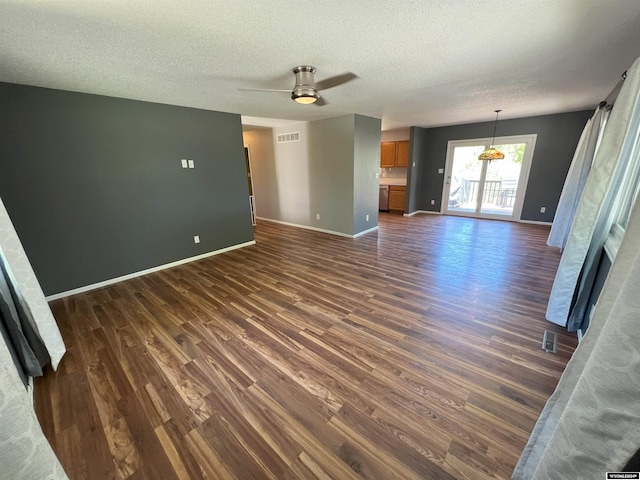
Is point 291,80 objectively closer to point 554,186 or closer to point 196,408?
point 196,408

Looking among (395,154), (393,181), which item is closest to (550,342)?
(395,154)

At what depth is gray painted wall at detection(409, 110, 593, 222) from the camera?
5.13 metres

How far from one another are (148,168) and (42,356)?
247 cm

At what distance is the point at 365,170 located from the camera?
498 cm

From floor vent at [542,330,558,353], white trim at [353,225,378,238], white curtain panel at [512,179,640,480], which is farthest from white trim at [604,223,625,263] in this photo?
white trim at [353,225,378,238]

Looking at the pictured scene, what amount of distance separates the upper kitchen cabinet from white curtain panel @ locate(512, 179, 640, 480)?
6.70 metres

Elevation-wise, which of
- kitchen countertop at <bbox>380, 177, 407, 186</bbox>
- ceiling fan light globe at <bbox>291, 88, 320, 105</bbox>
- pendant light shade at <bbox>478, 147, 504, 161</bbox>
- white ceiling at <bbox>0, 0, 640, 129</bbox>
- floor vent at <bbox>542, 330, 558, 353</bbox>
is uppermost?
white ceiling at <bbox>0, 0, 640, 129</bbox>

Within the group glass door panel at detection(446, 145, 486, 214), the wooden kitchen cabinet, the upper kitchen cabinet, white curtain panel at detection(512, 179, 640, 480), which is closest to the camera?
white curtain panel at detection(512, 179, 640, 480)

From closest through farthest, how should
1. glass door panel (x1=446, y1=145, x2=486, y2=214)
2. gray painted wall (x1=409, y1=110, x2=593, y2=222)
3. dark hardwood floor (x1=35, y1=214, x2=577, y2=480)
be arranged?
1. dark hardwood floor (x1=35, y1=214, x2=577, y2=480)
2. gray painted wall (x1=409, y1=110, x2=593, y2=222)
3. glass door panel (x1=446, y1=145, x2=486, y2=214)

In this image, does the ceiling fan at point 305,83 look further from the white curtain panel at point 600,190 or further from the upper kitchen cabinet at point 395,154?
the upper kitchen cabinet at point 395,154

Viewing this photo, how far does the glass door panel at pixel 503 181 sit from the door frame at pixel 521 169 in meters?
0.08

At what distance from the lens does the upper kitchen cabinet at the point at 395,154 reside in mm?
6895

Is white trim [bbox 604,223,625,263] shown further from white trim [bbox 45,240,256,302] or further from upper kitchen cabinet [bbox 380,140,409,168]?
upper kitchen cabinet [bbox 380,140,409,168]

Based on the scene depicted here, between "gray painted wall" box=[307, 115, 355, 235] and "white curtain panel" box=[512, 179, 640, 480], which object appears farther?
"gray painted wall" box=[307, 115, 355, 235]
